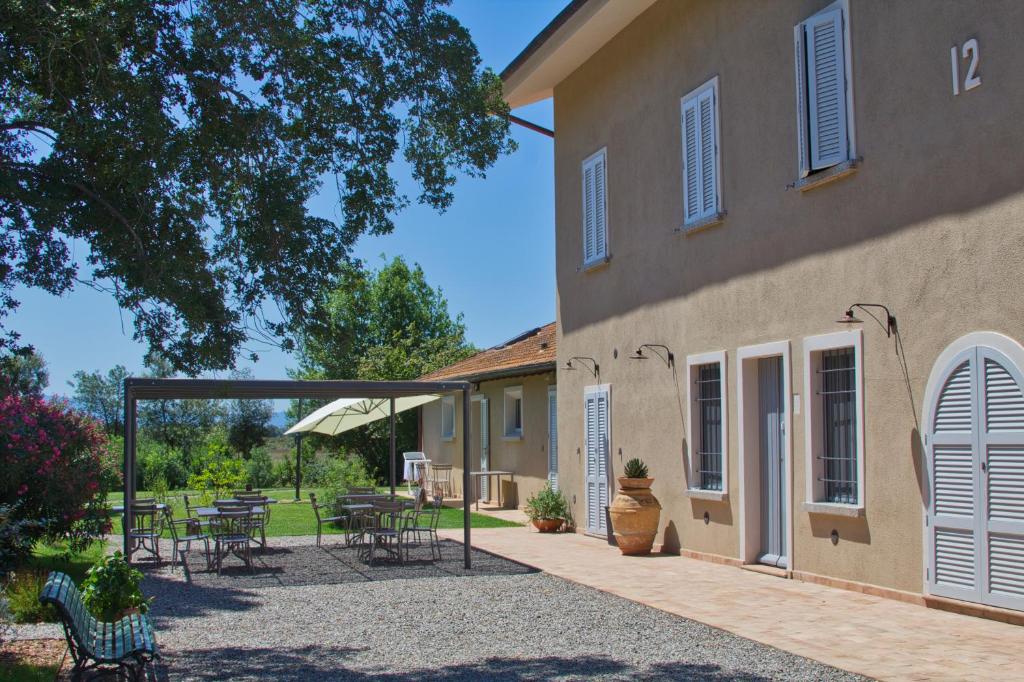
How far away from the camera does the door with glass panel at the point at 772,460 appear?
1123 centimetres

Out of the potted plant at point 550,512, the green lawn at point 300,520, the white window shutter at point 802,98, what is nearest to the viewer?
the white window shutter at point 802,98

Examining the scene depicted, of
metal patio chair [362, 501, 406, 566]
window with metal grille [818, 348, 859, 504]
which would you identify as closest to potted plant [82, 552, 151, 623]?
metal patio chair [362, 501, 406, 566]

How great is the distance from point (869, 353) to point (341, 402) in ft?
38.3

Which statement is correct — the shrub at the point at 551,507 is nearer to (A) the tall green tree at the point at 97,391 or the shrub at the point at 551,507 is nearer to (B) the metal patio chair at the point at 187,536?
(B) the metal patio chair at the point at 187,536

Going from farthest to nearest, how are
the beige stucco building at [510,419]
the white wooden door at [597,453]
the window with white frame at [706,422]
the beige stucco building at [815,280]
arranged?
the beige stucco building at [510,419] → the white wooden door at [597,453] → the window with white frame at [706,422] → the beige stucco building at [815,280]

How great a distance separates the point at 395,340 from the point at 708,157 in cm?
3130

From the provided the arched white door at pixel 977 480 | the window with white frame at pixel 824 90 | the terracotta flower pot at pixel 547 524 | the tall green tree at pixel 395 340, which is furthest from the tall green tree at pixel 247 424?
the arched white door at pixel 977 480

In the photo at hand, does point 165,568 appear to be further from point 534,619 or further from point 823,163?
point 823,163

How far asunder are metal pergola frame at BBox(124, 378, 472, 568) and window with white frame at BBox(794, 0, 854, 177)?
199 inches

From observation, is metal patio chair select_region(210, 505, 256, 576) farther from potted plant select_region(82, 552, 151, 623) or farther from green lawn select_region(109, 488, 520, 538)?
potted plant select_region(82, 552, 151, 623)

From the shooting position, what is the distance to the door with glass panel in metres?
11.2

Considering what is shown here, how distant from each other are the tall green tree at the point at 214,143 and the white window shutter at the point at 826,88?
4.07 metres

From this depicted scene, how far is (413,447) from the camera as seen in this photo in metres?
32.7

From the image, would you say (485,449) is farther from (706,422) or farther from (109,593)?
(109,593)
